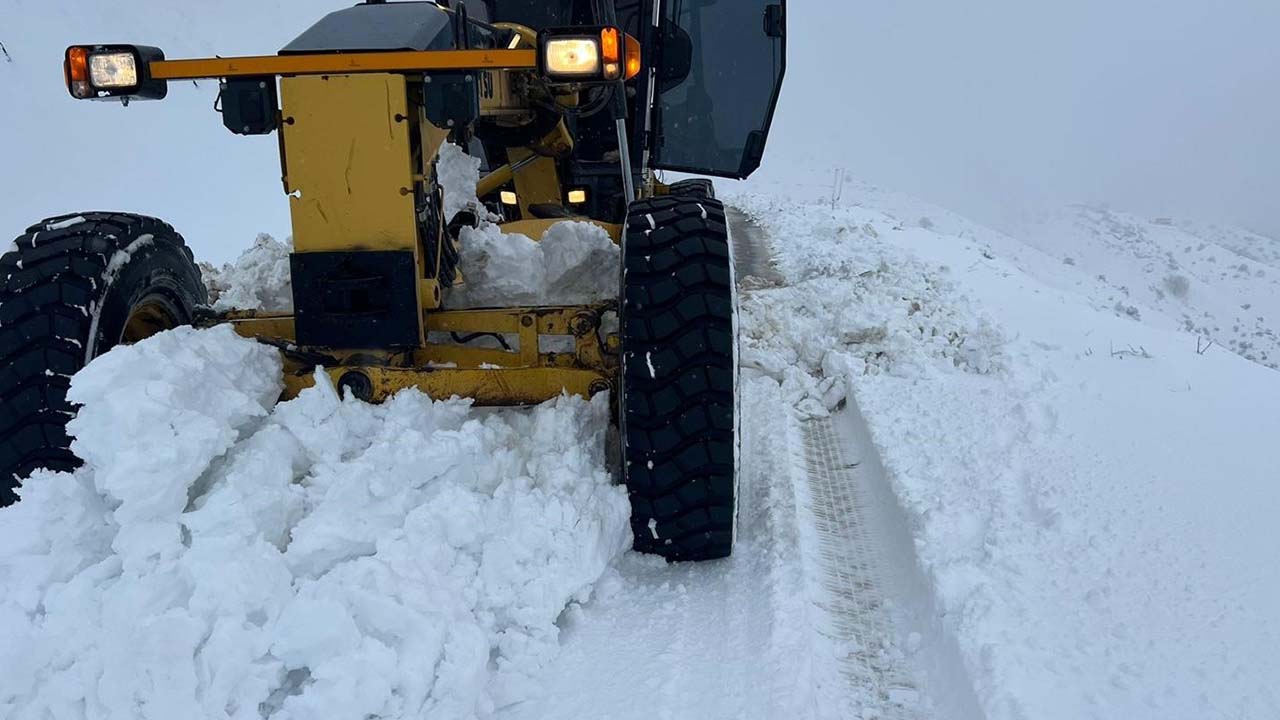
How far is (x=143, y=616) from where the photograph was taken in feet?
6.48

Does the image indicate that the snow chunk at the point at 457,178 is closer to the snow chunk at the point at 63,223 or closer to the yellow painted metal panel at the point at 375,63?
the yellow painted metal panel at the point at 375,63

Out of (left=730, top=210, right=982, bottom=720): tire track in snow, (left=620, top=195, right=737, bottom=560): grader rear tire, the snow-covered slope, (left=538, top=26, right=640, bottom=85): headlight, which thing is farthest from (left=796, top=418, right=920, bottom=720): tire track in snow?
the snow-covered slope

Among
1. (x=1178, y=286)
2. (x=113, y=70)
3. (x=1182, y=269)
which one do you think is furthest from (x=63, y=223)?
(x=1182, y=269)

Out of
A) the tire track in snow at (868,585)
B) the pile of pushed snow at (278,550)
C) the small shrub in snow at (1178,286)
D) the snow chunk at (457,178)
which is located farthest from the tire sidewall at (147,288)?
the small shrub in snow at (1178,286)

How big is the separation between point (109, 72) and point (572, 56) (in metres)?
1.62

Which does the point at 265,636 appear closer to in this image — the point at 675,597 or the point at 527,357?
the point at 675,597

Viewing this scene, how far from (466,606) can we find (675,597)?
731mm

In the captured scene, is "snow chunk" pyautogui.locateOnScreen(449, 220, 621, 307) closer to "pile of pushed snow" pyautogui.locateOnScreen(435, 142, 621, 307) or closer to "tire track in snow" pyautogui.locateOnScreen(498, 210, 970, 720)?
"pile of pushed snow" pyautogui.locateOnScreen(435, 142, 621, 307)

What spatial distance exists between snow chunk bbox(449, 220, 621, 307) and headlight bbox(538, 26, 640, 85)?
3.43 feet

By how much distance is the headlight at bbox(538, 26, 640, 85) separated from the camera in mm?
2799

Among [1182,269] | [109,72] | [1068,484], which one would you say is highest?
[109,72]

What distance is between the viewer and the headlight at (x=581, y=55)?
2.80m

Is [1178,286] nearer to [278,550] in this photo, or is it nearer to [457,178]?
[457,178]

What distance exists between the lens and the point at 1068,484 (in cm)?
336
